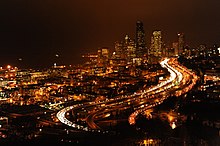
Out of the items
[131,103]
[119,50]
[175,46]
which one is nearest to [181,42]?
[175,46]

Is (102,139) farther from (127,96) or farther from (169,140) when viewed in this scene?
(127,96)

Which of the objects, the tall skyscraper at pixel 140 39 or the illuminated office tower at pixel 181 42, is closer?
the tall skyscraper at pixel 140 39

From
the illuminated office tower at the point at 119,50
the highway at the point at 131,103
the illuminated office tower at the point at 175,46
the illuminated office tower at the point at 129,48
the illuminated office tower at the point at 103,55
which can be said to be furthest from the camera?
the illuminated office tower at the point at 175,46

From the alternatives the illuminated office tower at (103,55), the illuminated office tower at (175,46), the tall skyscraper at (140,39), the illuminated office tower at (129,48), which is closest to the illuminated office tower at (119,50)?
the illuminated office tower at (129,48)

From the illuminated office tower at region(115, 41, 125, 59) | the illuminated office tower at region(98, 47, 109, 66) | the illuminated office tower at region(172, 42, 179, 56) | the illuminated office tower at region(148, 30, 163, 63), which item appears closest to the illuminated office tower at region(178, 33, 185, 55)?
the illuminated office tower at region(172, 42, 179, 56)

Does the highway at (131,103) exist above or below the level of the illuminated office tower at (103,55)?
below

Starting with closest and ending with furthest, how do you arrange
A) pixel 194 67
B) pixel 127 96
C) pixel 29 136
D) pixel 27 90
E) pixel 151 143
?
pixel 151 143, pixel 29 136, pixel 127 96, pixel 27 90, pixel 194 67

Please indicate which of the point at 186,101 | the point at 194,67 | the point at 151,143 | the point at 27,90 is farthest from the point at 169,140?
the point at 194,67

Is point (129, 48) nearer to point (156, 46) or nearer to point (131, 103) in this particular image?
point (156, 46)

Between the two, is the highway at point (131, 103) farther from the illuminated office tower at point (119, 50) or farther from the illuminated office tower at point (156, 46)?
the illuminated office tower at point (119, 50)

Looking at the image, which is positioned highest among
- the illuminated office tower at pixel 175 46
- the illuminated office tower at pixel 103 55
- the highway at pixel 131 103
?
the illuminated office tower at pixel 175 46

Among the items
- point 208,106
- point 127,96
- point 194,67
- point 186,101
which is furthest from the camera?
point 194,67
